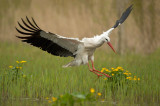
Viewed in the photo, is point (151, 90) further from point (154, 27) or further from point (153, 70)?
point (154, 27)

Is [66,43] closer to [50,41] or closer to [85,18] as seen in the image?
[50,41]

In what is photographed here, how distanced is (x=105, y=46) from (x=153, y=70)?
618cm

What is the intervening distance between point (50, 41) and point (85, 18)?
7561 mm

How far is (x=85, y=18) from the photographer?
540 inches

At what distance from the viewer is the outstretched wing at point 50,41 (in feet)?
19.7

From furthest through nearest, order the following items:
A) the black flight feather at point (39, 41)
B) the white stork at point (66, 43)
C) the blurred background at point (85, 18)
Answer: the blurred background at point (85, 18), the white stork at point (66, 43), the black flight feather at point (39, 41)

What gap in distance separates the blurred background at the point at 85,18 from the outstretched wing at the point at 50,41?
19.8ft

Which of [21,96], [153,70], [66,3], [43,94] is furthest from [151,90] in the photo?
[66,3]

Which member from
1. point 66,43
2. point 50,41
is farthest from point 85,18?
point 50,41

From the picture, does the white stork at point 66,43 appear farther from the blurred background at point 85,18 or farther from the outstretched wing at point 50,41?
the blurred background at point 85,18

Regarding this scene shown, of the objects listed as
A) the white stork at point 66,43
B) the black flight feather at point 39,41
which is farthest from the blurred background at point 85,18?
the black flight feather at point 39,41

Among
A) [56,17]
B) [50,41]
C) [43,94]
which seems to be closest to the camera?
[43,94]

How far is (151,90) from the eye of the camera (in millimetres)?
5797

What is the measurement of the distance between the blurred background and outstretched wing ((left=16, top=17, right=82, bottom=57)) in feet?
19.8
